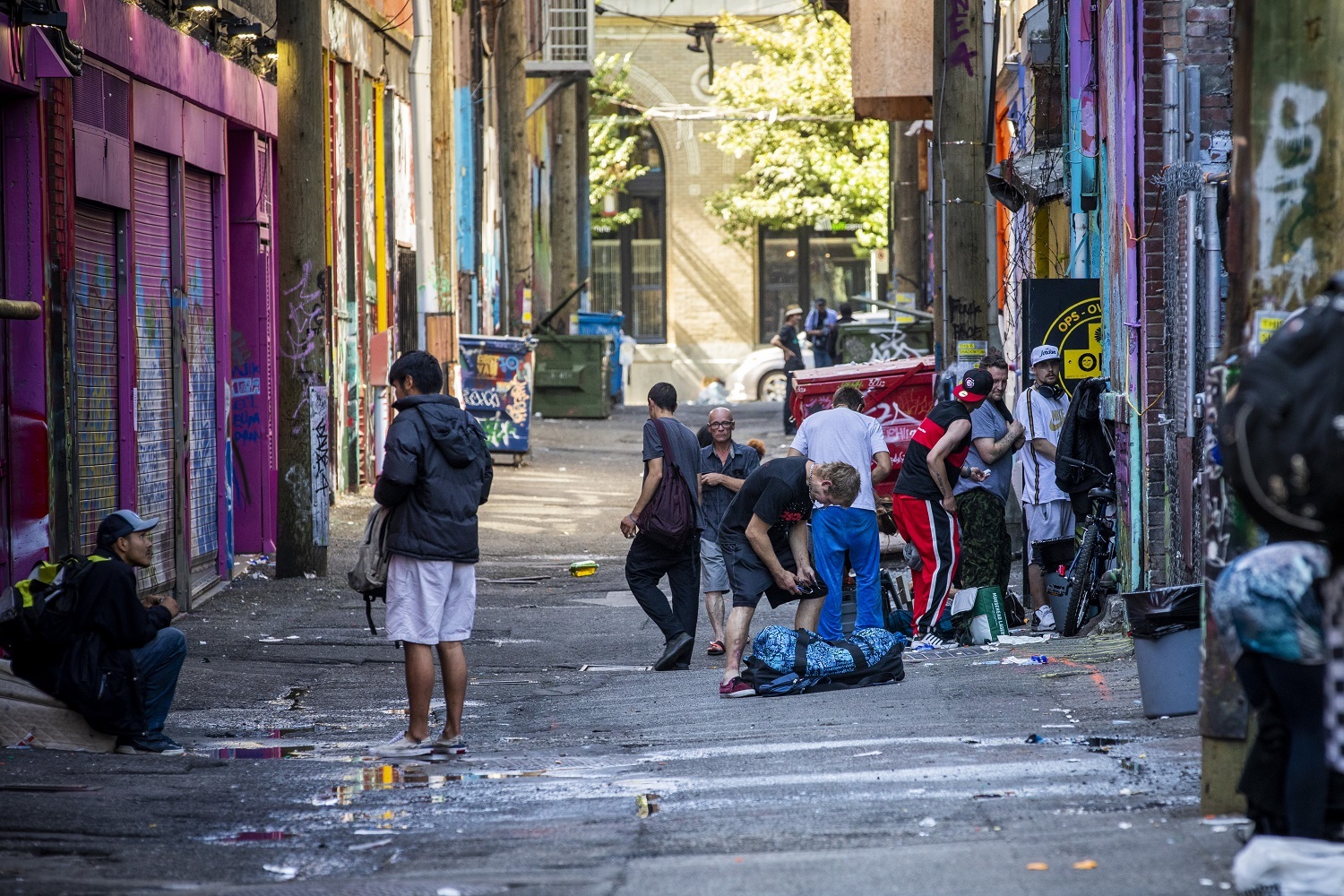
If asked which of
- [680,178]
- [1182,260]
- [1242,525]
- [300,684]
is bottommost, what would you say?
[300,684]

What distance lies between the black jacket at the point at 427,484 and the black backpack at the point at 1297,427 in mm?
4193

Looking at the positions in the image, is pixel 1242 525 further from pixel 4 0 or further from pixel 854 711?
pixel 4 0

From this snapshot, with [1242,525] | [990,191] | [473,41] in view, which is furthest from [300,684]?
[473,41]

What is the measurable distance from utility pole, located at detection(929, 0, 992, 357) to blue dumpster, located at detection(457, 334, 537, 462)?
939 centimetres

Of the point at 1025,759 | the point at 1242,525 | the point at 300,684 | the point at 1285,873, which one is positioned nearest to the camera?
the point at 1285,873

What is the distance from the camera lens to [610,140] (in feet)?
151

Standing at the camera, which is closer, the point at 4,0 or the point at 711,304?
the point at 4,0

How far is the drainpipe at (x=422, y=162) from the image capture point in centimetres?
1988

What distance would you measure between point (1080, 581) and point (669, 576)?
7.71 feet

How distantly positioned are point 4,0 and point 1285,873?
7543 millimetres

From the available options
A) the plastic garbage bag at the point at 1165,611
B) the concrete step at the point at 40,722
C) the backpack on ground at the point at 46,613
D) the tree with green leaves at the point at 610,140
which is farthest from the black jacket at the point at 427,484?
the tree with green leaves at the point at 610,140

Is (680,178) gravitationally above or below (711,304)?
above

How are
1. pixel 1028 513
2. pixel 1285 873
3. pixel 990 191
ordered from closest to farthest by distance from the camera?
pixel 1285 873
pixel 1028 513
pixel 990 191

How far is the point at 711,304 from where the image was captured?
48.1m
